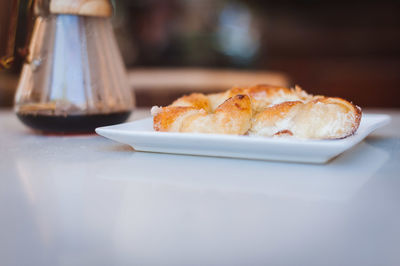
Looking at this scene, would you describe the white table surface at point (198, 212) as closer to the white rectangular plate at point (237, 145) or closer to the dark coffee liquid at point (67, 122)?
the white rectangular plate at point (237, 145)

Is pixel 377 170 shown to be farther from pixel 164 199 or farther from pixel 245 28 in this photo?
pixel 245 28

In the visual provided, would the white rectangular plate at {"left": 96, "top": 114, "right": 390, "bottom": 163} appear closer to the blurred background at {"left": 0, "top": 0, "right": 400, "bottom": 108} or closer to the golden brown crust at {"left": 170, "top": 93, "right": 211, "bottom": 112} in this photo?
the golden brown crust at {"left": 170, "top": 93, "right": 211, "bottom": 112}

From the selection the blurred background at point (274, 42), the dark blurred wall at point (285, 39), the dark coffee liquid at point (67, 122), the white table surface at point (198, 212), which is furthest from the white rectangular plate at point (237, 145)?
the dark blurred wall at point (285, 39)

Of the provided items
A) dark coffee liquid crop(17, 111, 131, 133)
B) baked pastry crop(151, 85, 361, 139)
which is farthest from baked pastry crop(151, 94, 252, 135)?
dark coffee liquid crop(17, 111, 131, 133)

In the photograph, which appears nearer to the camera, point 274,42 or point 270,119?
point 270,119

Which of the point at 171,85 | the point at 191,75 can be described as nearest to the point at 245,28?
the point at 191,75

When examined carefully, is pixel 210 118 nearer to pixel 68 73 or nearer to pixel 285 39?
pixel 68 73

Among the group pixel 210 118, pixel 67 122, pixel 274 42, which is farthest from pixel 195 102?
pixel 274 42
